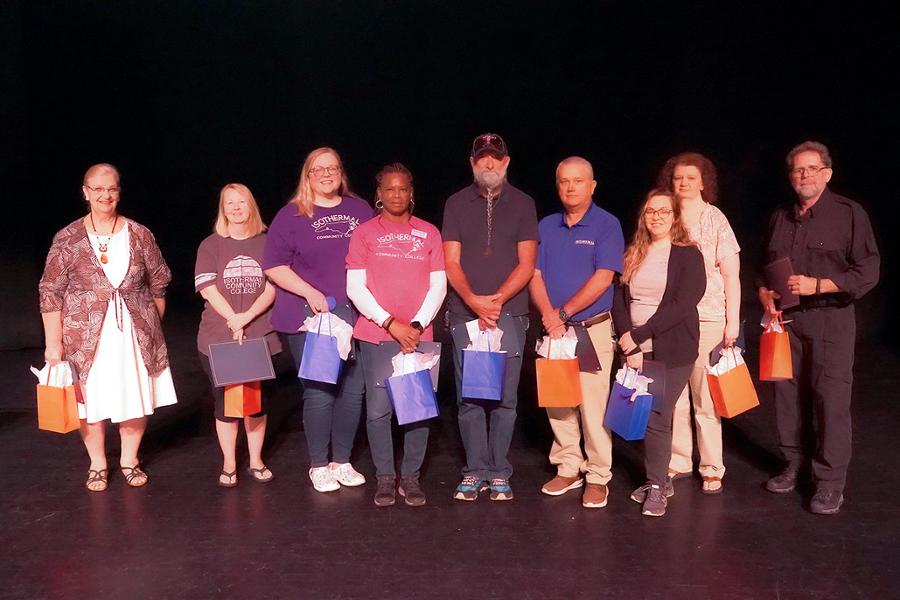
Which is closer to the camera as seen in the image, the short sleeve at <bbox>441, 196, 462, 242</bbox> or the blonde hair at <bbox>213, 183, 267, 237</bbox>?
the short sleeve at <bbox>441, 196, 462, 242</bbox>

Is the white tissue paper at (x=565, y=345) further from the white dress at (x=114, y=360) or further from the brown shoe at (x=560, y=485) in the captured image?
the white dress at (x=114, y=360)

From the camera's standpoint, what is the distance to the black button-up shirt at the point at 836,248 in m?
2.96

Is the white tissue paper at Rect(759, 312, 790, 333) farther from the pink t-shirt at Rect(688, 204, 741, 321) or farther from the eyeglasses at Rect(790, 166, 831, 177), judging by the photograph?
the eyeglasses at Rect(790, 166, 831, 177)

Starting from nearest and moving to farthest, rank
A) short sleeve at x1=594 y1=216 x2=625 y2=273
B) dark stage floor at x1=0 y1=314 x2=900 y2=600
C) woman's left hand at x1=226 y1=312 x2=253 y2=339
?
1. dark stage floor at x1=0 y1=314 x2=900 y2=600
2. short sleeve at x1=594 y1=216 x2=625 y2=273
3. woman's left hand at x1=226 y1=312 x2=253 y2=339

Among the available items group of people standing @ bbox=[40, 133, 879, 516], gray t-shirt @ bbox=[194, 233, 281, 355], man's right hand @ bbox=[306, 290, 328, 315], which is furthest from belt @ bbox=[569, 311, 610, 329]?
gray t-shirt @ bbox=[194, 233, 281, 355]

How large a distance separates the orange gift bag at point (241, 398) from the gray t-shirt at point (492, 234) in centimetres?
101

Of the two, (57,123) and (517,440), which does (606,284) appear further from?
(57,123)

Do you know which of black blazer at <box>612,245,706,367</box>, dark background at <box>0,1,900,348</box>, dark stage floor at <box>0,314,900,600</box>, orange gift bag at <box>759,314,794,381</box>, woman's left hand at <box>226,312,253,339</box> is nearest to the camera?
dark stage floor at <box>0,314,900,600</box>

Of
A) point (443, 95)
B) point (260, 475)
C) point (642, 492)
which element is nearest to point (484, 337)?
point (642, 492)

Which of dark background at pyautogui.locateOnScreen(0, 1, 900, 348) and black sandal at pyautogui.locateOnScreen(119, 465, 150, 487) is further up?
dark background at pyautogui.locateOnScreen(0, 1, 900, 348)

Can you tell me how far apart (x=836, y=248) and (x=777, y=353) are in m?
0.45

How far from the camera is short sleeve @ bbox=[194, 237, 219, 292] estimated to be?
3188 mm

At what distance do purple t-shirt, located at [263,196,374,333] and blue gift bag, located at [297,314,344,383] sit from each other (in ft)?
0.46

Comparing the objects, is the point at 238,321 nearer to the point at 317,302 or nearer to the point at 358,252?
the point at 317,302
